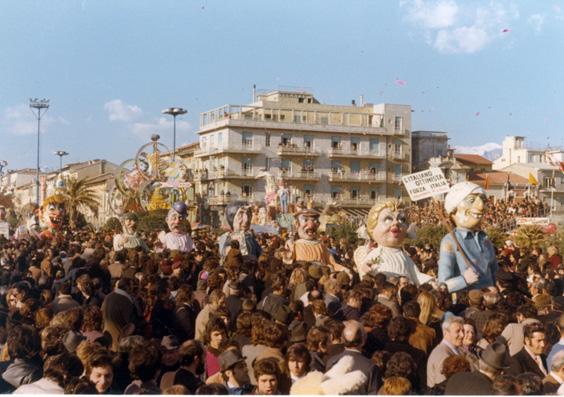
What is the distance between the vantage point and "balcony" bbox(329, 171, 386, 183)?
65.3 metres

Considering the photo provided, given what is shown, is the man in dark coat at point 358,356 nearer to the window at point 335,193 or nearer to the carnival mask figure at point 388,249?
the carnival mask figure at point 388,249

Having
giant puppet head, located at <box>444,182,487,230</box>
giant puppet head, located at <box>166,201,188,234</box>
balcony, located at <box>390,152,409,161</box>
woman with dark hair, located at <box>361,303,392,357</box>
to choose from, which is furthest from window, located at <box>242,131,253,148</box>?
woman with dark hair, located at <box>361,303,392,357</box>

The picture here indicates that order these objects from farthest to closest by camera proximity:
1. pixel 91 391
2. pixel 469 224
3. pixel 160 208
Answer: pixel 160 208 → pixel 469 224 → pixel 91 391

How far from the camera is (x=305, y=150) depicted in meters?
64.1

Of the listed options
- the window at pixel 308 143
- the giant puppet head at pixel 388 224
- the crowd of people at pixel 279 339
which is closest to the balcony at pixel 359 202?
the window at pixel 308 143

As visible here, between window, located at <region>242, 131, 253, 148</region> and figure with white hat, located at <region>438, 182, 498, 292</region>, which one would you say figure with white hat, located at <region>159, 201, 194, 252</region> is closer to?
figure with white hat, located at <region>438, 182, 498, 292</region>

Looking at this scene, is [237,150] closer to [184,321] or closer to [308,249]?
[308,249]

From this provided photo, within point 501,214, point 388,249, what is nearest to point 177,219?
point 388,249

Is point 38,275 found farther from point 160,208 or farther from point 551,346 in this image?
point 160,208

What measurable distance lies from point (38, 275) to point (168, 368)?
614 cm

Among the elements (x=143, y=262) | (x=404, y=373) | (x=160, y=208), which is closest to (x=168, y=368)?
(x=404, y=373)

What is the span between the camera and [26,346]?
619cm

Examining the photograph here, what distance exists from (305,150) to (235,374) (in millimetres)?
58555

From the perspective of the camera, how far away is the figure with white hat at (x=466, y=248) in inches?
435
